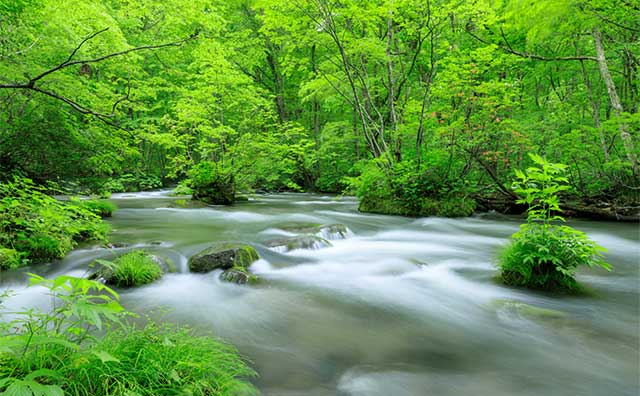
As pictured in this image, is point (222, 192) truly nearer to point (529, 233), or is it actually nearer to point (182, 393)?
point (529, 233)

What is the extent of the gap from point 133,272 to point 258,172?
928cm

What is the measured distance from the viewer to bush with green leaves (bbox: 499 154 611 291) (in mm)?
3820

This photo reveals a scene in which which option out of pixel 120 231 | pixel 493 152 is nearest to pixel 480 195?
pixel 493 152

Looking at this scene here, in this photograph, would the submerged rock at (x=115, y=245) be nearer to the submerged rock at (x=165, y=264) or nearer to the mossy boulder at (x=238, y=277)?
the submerged rock at (x=165, y=264)

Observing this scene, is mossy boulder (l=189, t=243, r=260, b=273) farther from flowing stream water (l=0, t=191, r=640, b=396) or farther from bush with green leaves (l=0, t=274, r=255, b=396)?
bush with green leaves (l=0, t=274, r=255, b=396)

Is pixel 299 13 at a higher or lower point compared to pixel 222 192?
higher

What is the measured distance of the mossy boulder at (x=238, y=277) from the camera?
183 inches

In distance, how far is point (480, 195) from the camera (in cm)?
1138

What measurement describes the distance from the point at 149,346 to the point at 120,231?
6287mm

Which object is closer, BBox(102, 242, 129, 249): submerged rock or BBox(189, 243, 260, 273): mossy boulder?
BBox(189, 243, 260, 273): mossy boulder

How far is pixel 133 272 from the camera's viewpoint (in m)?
4.37

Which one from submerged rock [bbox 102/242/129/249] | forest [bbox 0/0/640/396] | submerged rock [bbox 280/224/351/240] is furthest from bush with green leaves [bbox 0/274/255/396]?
submerged rock [bbox 280/224/351/240]

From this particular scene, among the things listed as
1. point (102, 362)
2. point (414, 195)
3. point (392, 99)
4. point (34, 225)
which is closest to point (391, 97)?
point (392, 99)

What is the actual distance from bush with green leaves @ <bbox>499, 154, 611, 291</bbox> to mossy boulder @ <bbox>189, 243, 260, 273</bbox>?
363 cm
